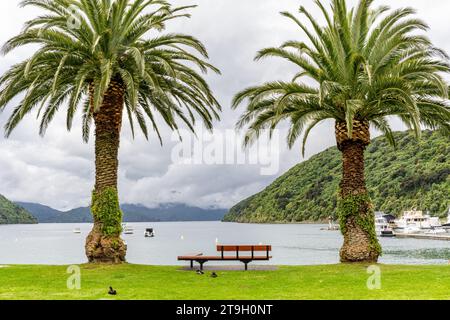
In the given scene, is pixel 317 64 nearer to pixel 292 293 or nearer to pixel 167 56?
pixel 167 56

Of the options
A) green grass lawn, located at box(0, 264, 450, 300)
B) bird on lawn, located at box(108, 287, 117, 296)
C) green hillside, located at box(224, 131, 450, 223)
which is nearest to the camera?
green grass lawn, located at box(0, 264, 450, 300)

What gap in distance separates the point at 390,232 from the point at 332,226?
4081 centimetres

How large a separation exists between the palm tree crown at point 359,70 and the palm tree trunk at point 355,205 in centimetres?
69

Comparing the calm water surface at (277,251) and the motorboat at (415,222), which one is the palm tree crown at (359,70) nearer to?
the calm water surface at (277,251)

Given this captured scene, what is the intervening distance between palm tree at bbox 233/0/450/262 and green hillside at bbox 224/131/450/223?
79324mm

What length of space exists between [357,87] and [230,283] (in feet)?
33.2

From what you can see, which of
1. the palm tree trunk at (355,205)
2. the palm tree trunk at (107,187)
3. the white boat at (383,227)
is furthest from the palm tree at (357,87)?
the white boat at (383,227)

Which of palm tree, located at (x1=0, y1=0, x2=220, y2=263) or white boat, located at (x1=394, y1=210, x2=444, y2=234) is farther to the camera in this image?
white boat, located at (x1=394, y1=210, x2=444, y2=234)

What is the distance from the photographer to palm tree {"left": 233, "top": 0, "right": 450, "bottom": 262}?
20.9 metres

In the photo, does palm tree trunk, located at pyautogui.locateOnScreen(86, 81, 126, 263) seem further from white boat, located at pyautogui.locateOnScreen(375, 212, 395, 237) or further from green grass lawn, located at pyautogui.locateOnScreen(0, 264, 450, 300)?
white boat, located at pyautogui.locateOnScreen(375, 212, 395, 237)

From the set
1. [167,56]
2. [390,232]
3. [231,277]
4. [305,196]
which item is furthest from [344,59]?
[305,196]

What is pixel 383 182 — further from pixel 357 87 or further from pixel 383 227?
pixel 357 87

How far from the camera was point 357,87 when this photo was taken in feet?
70.5

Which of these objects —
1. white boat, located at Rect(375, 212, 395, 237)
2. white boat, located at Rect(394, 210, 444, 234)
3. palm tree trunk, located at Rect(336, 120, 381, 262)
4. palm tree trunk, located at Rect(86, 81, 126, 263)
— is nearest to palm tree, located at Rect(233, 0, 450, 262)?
palm tree trunk, located at Rect(336, 120, 381, 262)
